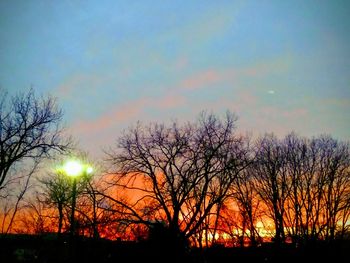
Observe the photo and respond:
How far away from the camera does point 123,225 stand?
2125 centimetres

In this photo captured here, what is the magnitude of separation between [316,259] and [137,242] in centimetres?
1550

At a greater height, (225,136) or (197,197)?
(225,136)

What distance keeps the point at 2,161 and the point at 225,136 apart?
45.9 feet

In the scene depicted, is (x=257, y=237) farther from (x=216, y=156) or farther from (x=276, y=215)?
(x=216, y=156)

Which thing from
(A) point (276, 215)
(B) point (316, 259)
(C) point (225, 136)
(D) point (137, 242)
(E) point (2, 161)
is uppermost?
(C) point (225, 136)

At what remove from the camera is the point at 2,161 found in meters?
17.8

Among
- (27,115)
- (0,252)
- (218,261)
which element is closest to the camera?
(27,115)

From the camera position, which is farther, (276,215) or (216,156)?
(276,215)

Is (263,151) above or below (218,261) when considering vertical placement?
above

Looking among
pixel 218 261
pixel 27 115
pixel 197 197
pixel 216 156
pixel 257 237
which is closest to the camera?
pixel 27 115

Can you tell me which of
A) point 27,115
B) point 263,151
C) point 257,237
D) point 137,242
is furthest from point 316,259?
point 27,115

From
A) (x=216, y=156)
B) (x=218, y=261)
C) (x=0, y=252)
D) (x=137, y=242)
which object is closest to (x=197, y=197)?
(x=216, y=156)

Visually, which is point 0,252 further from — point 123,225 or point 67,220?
point 123,225

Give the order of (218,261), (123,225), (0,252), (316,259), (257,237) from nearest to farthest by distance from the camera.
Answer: (123,225), (316,259), (218,261), (257,237), (0,252)
